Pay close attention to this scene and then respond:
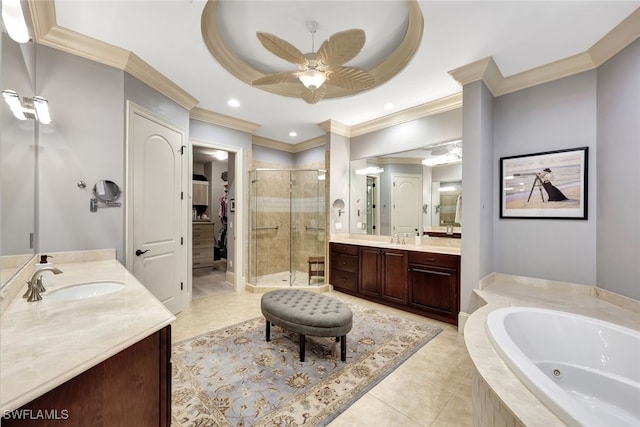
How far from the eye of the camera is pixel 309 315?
2219mm

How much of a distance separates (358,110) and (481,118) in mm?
1647

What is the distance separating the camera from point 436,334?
2756 millimetres

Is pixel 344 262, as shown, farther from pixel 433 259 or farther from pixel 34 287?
pixel 34 287

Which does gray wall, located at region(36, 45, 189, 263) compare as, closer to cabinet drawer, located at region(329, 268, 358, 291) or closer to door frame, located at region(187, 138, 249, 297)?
door frame, located at region(187, 138, 249, 297)

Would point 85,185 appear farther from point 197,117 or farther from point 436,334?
point 436,334

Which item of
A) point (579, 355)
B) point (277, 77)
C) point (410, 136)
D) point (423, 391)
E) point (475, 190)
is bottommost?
point (423, 391)

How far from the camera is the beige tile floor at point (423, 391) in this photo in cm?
164

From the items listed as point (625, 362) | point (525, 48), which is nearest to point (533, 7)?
point (525, 48)

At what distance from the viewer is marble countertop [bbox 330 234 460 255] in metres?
3.31

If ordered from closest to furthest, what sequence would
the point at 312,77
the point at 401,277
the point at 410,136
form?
1. the point at 312,77
2. the point at 401,277
3. the point at 410,136

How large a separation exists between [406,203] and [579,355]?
2.48 meters

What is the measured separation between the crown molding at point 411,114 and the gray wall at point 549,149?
0.48 meters

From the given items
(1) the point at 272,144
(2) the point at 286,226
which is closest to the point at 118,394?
(2) the point at 286,226

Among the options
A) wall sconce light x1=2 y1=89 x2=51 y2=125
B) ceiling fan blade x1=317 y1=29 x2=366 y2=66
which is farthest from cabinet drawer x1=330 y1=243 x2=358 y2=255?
wall sconce light x1=2 y1=89 x2=51 y2=125
